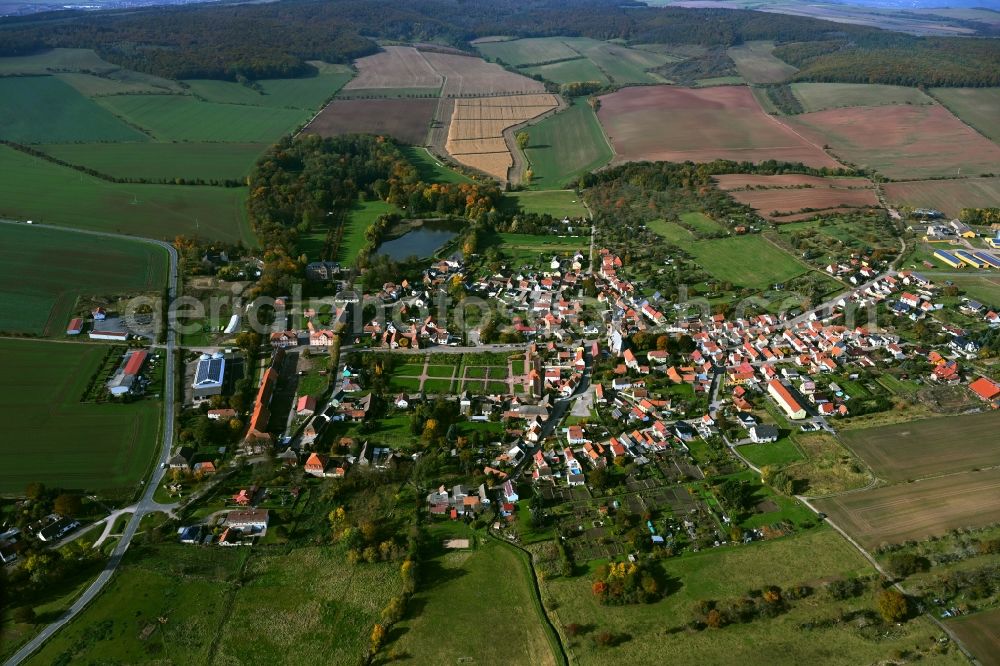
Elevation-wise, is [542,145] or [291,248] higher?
[542,145]

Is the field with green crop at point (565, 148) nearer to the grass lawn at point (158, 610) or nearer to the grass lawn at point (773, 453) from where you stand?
the grass lawn at point (773, 453)

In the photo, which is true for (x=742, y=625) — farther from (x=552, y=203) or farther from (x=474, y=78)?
(x=474, y=78)

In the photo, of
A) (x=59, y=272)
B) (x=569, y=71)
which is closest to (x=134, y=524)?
(x=59, y=272)

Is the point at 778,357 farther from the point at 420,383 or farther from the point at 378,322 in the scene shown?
the point at 378,322

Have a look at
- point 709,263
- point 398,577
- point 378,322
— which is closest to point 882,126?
point 709,263

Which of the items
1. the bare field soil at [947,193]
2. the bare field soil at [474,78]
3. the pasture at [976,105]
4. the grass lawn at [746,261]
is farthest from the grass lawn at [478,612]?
the bare field soil at [474,78]

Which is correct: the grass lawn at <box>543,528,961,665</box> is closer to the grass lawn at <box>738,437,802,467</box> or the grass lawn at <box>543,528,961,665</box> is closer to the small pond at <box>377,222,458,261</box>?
the grass lawn at <box>738,437,802,467</box>

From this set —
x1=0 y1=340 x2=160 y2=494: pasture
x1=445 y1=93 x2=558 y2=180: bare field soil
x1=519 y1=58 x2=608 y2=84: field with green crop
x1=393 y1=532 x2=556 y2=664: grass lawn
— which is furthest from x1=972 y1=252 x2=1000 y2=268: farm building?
x1=519 y1=58 x2=608 y2=84: field with green crop
